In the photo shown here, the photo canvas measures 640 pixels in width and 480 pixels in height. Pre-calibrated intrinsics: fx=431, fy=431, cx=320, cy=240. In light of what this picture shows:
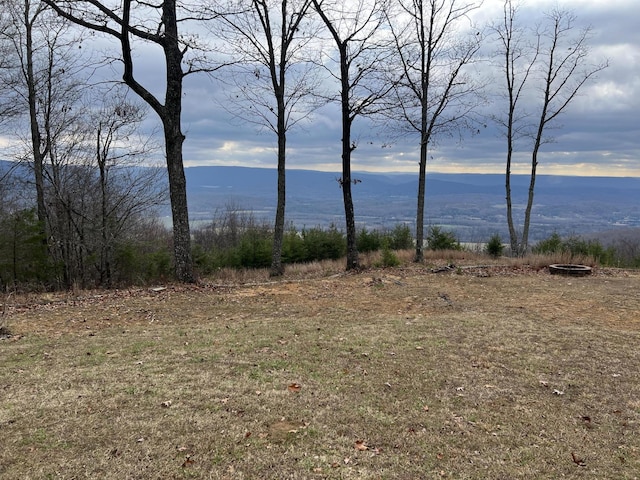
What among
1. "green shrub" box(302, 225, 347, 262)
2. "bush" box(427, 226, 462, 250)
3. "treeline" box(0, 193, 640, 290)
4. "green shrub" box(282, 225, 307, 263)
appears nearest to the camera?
"treeline" box(0, 193, 640, 290)

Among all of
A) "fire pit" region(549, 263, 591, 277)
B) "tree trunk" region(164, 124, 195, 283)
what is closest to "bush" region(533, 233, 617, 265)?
"fire pit" region(549, 263, 591, 277)

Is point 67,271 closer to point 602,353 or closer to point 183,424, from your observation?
point 183,424

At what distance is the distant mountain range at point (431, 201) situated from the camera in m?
70.8

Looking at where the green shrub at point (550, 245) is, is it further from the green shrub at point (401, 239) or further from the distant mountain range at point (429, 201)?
the distant mountain range at point (429, 201)

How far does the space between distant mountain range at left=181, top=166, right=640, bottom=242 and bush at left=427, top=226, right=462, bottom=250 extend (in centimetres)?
812

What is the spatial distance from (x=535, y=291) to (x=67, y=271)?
557 inches

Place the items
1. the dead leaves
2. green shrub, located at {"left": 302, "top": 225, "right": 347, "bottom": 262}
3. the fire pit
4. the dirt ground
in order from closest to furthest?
the dead leaves → the dirt ground → the fire pit → green shrub, located at {"left": 302, "top": 225, "right": 347, "bottom": 262}

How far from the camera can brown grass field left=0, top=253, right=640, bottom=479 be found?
3.15m

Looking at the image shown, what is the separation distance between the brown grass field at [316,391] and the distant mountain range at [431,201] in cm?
810

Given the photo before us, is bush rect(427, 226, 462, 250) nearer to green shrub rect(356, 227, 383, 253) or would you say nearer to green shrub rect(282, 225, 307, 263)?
green shrub rect(356, 227, 383, 253)

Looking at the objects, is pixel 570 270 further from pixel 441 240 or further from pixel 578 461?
pixel 578 461

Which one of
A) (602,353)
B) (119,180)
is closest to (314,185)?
(119,180)

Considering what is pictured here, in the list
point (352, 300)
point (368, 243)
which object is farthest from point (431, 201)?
point (352, 300)

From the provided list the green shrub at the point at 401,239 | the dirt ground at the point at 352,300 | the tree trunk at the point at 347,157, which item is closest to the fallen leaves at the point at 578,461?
the dirt ground at the point at 352,300
